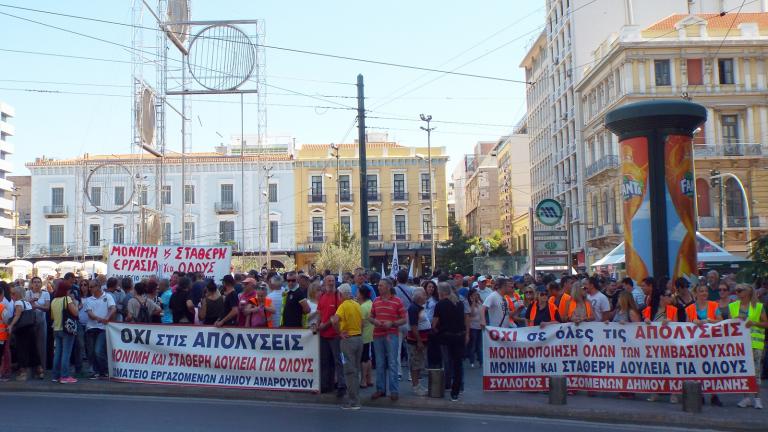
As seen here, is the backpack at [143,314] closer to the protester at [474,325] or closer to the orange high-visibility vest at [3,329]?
the orange high-visibility vest at [3,329]

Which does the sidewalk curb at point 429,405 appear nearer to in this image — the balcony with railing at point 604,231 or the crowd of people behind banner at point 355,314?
the crowd of people behind banner at point 355,314

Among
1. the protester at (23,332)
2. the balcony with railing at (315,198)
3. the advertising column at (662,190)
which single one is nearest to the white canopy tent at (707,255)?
the advertising column at (662,190)

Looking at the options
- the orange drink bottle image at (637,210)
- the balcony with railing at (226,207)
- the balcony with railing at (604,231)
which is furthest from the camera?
the balcony with railing at (226,207)

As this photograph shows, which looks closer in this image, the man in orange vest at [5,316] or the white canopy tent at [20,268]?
the man in orange vest at [5,316]

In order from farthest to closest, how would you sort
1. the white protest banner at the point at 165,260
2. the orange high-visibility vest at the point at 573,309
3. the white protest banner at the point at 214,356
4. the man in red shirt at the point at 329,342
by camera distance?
the white protest banner at the point at 165,260, the white protest banner at the point at 214,356, the orange high-visibility vest at the point at 573,309, the man in red shirt at the point at 329,342

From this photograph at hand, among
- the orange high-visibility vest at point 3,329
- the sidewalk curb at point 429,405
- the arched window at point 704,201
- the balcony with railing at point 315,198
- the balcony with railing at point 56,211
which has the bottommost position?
the sidewalk curb at point 429,405

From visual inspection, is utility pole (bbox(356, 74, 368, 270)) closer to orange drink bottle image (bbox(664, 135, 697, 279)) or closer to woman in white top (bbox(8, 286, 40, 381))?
orange drink bottle image (bbox(664, 135, 697, 279))

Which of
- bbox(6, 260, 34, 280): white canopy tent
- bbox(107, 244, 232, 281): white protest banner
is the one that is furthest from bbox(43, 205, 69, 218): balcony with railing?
bbox(107, 244, 232, 281): white protest banner

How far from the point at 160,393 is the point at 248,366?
1.48 meters

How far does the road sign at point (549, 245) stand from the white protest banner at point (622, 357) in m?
14.4

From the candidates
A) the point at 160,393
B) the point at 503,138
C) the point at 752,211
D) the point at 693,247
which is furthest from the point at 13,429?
the point at 503,138

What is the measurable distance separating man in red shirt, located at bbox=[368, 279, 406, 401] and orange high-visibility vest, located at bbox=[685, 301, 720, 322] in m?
3.90

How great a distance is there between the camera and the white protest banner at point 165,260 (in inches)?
789

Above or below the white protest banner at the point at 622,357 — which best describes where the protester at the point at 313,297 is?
above
